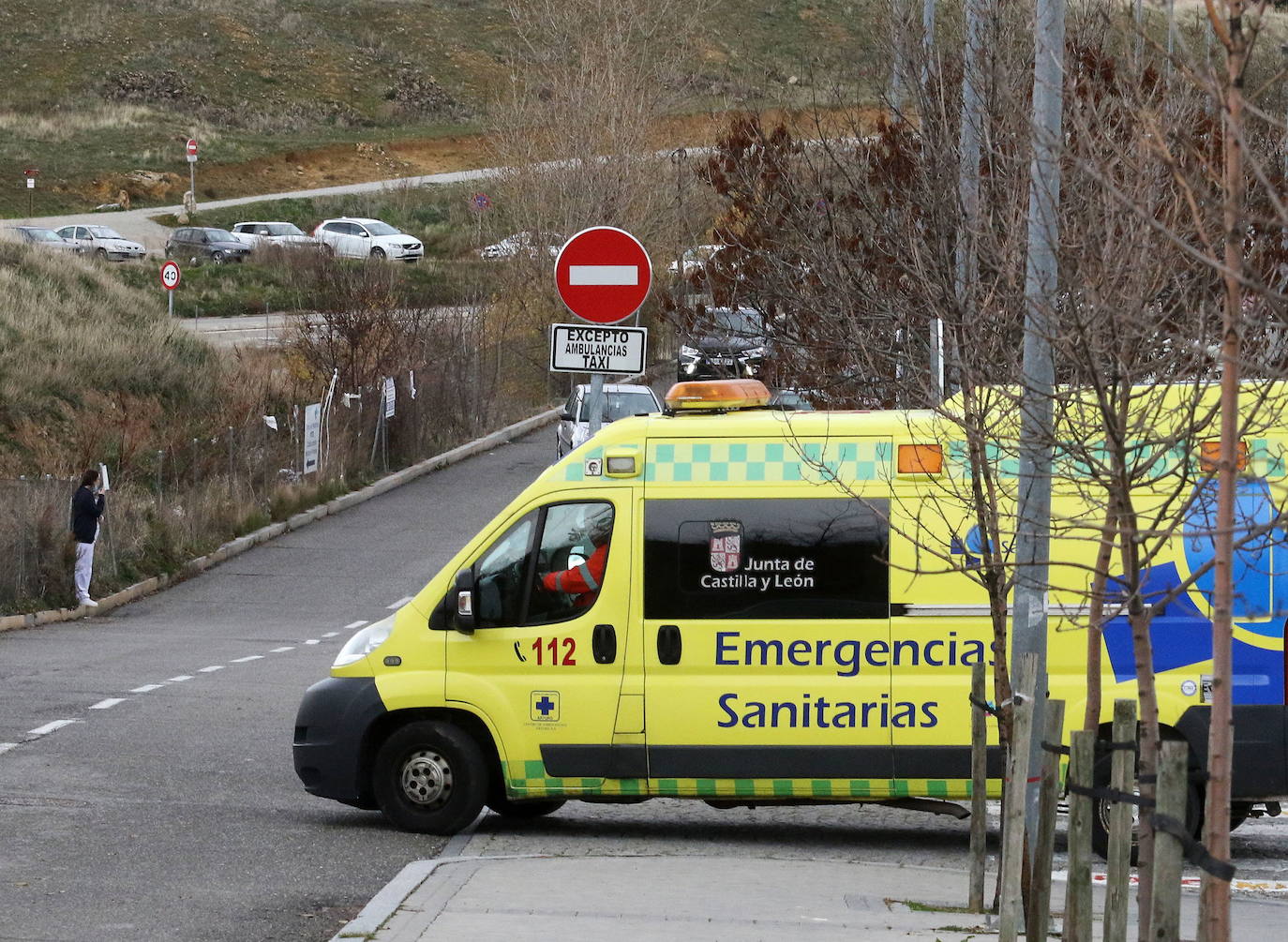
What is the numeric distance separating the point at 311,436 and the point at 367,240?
29.7 meters

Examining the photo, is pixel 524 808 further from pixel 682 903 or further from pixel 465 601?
pixel 682 903

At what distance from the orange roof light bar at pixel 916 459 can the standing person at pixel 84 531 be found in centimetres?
1396

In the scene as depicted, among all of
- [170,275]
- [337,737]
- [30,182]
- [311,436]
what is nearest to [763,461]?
[337,737]

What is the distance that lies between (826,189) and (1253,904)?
10631 mm

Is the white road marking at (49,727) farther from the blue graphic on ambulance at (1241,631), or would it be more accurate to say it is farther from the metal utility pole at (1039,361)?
the metal utility pole at (1039,361)

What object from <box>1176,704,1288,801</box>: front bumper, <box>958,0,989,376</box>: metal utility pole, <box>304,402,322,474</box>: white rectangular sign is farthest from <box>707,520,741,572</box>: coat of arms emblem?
<box>304,402,322,474</box>: white rectangular sign

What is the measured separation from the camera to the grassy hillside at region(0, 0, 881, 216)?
72.6 m

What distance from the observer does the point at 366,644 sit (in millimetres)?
10328

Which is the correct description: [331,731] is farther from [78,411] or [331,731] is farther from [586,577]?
[78,411]

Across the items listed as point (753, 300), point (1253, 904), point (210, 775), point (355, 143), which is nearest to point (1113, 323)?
point (1253, 904)

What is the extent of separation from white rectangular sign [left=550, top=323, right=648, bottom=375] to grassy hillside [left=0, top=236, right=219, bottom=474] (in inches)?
744

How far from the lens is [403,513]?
28.3 meters

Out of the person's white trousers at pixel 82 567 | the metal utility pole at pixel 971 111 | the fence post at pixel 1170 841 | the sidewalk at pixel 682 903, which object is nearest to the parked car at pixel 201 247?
the person's white trousers at pixel 82 567

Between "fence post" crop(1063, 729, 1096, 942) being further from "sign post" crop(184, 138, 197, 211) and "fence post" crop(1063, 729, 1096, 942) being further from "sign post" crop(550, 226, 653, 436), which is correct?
"sign post" crop(184, 138, 197, 211)
